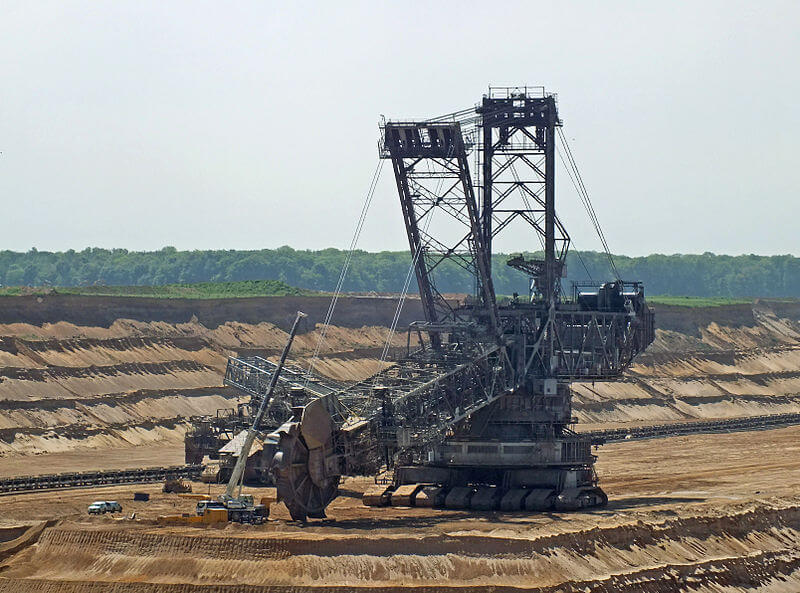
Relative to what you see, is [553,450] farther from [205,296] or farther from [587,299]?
Answer: [205,296]

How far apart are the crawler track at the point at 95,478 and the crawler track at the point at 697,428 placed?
37.8 m

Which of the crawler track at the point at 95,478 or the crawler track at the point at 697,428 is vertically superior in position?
the crawler track at the point at 95,478

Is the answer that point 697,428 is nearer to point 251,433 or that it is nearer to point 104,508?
point 251,433

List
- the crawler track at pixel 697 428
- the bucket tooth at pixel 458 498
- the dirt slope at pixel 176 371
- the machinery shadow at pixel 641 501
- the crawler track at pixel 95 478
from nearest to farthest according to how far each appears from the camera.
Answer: the bucket tooth at pixel 458 498, the machinery shadow at pixel 641 501, the crawler track at pixel 95 478, the dirt slope at pixel 176 371, the crawler track at pixel 697 428

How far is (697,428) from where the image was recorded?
131500mm

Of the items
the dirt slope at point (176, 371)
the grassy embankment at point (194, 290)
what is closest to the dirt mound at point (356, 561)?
the dirt slope at point (176, 371)

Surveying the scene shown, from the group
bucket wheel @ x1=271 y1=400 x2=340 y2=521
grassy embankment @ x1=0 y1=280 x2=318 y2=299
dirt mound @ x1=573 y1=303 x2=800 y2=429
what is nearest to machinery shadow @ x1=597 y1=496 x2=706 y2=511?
bucket wheel @ x1=271 y1=400 x2=340 y2=521

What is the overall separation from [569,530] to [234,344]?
91334mm

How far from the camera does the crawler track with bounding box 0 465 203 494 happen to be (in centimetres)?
8556

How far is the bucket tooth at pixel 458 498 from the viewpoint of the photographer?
76512mm

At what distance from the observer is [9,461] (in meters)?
101

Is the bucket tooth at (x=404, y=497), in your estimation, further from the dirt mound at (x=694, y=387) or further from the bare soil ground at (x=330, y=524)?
the dirt mound at (x=694, y=387)

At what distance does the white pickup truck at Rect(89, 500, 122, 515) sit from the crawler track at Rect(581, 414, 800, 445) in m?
52.7

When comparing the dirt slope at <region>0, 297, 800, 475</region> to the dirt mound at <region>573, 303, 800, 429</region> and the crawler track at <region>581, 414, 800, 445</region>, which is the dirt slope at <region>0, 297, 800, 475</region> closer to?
the dirt mound at <region>573, 303, 800, 429</region>
